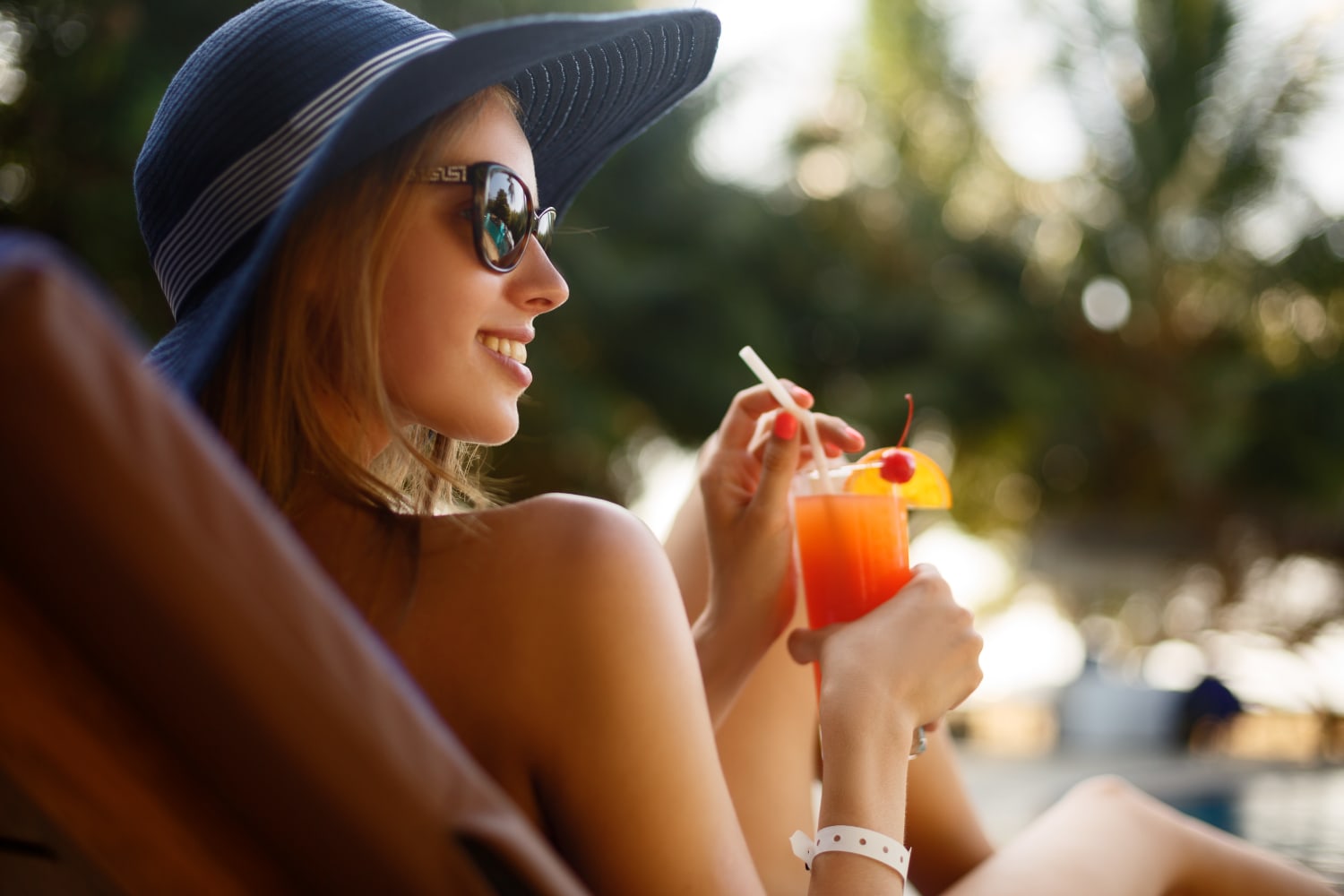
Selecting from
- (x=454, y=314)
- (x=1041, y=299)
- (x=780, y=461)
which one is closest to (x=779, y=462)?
(x=780, y=461)

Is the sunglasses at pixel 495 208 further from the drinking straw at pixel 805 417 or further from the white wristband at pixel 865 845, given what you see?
the white wristband at pixel 865 845

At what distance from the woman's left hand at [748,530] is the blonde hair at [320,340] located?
2.03 ft

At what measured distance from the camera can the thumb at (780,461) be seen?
1772mm

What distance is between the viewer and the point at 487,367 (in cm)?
148

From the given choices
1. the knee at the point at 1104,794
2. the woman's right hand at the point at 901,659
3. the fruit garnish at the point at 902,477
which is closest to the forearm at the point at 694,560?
the fruit garnish at the point at 902,477

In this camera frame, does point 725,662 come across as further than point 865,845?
Yes

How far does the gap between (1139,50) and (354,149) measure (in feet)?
63.9

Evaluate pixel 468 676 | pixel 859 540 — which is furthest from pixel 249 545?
pixel 859 540

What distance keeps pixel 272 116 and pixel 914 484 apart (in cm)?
109

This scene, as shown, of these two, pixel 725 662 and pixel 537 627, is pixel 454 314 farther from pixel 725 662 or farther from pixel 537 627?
pixel 725 662

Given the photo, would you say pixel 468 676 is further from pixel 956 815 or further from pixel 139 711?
pixel 956 815

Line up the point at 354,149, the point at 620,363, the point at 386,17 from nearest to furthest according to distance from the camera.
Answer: the point at 354,149 → the point at 386,17 → the point at 620,363

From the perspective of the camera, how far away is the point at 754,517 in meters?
1.86

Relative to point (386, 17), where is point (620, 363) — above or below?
below
